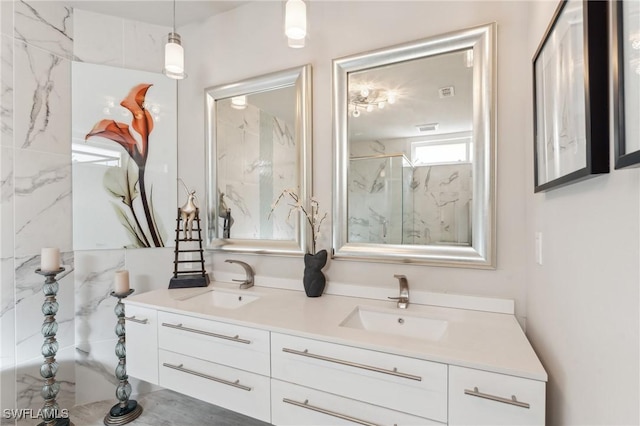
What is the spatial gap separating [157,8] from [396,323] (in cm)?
258

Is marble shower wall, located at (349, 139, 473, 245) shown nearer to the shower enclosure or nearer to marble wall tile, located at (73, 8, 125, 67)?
the shower enclosure

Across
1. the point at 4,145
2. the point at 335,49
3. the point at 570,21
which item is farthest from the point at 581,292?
the point at 4,145

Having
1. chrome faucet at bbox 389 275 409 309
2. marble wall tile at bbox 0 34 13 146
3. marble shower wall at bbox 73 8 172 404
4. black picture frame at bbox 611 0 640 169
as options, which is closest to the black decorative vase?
chrome faucet at bbox 389 275 409 309

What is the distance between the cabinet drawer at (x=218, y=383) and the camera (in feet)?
4.38

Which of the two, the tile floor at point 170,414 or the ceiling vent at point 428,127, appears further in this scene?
the tile floor at point 170,414

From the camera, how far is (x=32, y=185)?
190 cm

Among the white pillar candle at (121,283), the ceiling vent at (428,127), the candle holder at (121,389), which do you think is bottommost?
the candle holder at (121,389)

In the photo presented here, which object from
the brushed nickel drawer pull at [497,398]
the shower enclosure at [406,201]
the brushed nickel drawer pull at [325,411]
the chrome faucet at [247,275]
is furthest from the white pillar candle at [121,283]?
the brushed nickel drawer pull at [497,398]

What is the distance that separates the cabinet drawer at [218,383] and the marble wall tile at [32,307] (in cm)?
97

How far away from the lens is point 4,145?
179 cm

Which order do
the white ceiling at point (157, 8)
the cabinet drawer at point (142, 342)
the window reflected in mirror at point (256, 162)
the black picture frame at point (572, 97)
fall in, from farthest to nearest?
the white ceiling at point (157, 8), the window reflected in mirror at point (256, 162), the cabinet drawer at point (142, 342), the black picture frame at point (572, 97)

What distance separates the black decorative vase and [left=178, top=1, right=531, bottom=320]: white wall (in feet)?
0.31

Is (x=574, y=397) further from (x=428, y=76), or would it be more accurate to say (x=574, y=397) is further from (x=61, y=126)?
(x=61, y=126)

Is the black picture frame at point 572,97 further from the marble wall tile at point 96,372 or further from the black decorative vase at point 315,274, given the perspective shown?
the marble wall tile at point 96,372
